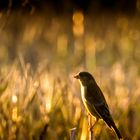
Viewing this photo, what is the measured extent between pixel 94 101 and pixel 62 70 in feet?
9.33

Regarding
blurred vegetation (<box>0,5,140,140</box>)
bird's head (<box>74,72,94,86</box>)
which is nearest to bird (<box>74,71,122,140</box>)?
bird's head (<box>74,72,94,86</box>)

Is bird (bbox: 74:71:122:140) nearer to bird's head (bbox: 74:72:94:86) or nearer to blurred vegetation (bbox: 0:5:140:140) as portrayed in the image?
bird's head (bbox: 74:72:94:86)

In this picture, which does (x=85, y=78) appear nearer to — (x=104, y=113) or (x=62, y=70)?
(x=104, y=113)

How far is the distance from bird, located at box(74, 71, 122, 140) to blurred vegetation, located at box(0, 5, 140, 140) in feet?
0.47

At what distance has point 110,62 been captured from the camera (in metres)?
11.0

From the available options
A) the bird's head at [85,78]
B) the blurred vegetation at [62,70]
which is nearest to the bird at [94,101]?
the bird's head at [85,78]

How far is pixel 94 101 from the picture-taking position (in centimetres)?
713

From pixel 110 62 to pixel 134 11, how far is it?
2292 millimetres

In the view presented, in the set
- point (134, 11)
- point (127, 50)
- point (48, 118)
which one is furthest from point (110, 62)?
point (48, 118)

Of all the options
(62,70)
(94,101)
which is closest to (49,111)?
(94,101)

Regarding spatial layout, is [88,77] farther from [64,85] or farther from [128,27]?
[128,27]

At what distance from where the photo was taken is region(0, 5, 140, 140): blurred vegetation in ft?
24.5

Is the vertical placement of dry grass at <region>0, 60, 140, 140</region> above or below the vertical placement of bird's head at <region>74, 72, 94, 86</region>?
below

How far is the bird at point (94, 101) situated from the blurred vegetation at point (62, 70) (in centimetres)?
14
